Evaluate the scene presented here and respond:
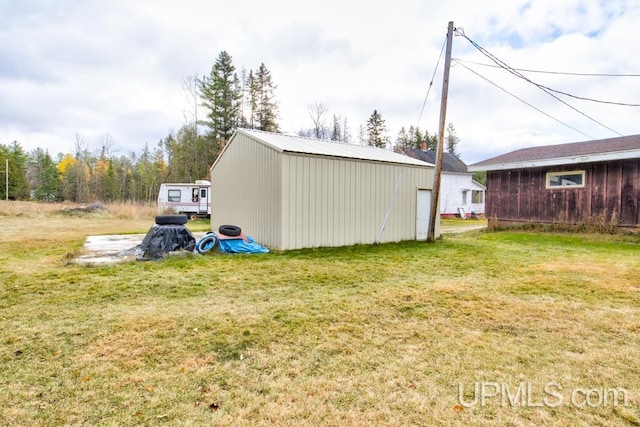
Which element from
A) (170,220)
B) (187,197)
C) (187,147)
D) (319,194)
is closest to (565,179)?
(319,194)

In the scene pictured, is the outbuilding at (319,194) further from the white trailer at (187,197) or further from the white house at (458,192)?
the white house at (458,192)

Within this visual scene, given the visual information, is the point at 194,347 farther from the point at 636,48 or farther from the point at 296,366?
the point at 636,48

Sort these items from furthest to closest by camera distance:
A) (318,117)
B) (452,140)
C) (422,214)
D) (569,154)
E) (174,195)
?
(452,140)
(318,117)
(174,195)
(569,154)
(422,214)

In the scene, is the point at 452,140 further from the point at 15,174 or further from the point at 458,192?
the point at 15,174

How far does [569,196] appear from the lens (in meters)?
11.1

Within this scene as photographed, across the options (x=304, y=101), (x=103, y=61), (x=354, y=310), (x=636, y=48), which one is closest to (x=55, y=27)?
(x=103, y=61)

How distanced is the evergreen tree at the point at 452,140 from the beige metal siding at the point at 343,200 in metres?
37.0

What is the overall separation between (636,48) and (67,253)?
53.4 feet

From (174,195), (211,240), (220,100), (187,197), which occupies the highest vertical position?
(220,100)

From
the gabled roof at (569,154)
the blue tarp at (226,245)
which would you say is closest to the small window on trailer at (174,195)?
the blue tarp at (226,245)

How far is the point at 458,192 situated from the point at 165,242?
20479mm

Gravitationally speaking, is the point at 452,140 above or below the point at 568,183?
above

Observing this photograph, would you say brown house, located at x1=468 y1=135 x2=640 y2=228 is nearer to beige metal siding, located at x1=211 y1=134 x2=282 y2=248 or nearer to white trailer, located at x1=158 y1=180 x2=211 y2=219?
beige metal siding, located at x1=211 y1=134 x2=282 y2=248

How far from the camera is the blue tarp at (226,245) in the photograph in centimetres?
739
